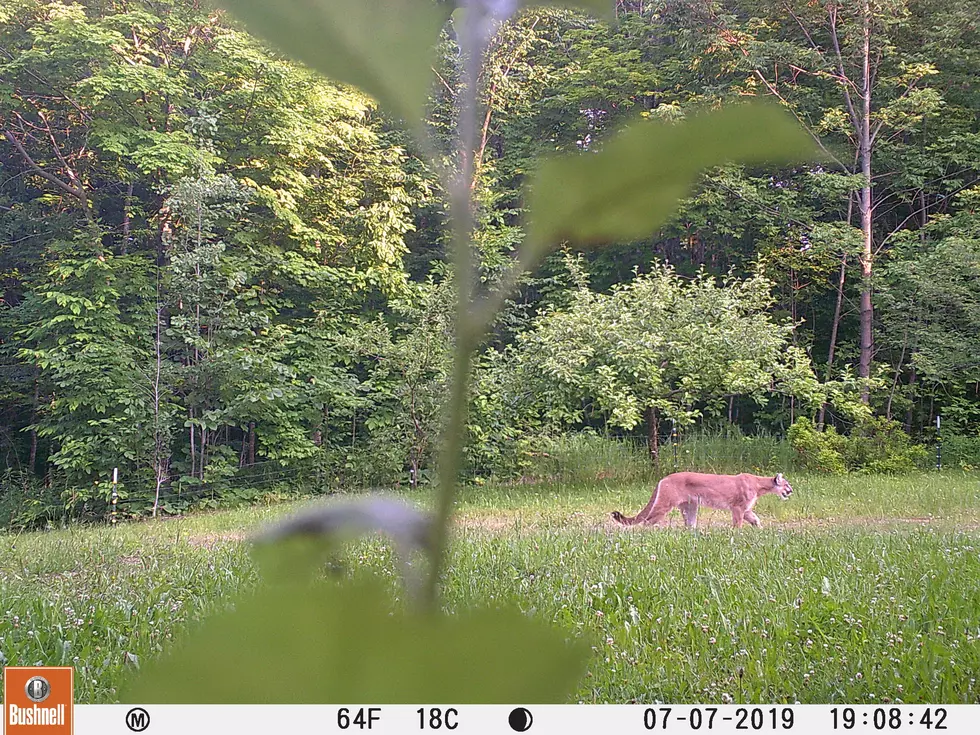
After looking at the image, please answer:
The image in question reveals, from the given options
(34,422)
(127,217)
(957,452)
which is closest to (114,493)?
(34,422)

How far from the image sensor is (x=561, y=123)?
0.49 metres

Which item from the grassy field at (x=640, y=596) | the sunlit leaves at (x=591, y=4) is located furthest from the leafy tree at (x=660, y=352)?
the sunlit leaves at (x=591, y=4)

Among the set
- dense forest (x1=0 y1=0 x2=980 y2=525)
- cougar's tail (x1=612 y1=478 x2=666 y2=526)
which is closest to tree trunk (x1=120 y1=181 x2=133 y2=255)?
dense forest (x1=0 y1=0 x2=980 y2=525)

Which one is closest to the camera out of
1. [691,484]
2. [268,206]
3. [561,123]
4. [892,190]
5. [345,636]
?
[345,636]

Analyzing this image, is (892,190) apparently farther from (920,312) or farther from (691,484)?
(691,484)

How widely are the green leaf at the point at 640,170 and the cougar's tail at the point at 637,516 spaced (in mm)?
1376

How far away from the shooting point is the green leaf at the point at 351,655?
0.07 metres

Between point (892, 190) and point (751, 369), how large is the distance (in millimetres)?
510

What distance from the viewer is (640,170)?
Result: 0.11 m

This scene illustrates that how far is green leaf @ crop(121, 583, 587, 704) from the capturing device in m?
0.07

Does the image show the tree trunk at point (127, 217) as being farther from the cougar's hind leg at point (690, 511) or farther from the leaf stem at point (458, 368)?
the cougar's hind leg at point (690, 511)

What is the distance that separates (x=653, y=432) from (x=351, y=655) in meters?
1.81
